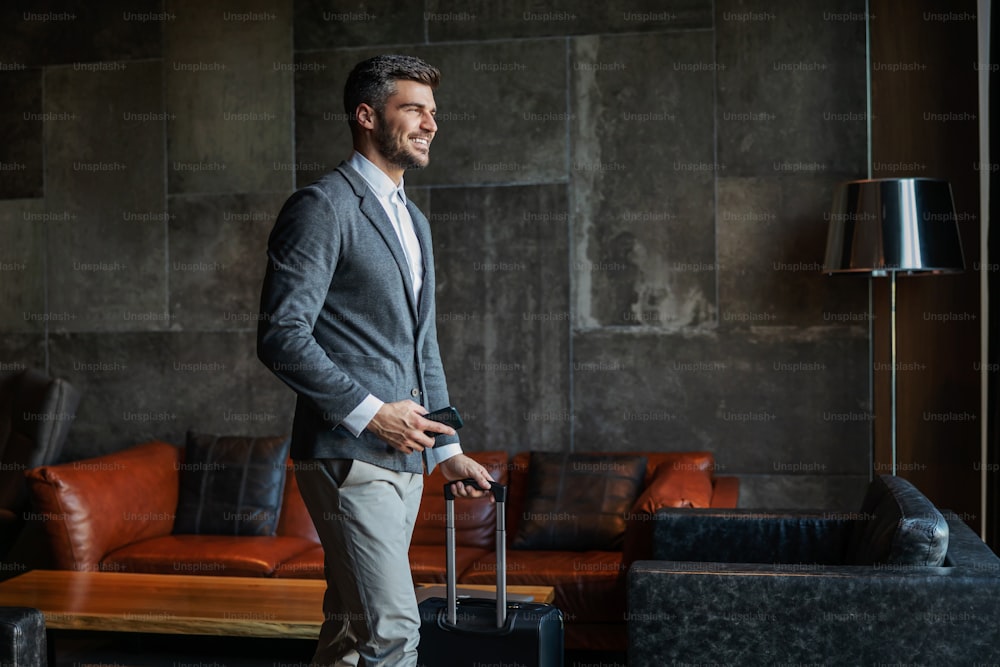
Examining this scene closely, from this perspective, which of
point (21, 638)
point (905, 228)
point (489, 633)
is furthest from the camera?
point (905, 228)

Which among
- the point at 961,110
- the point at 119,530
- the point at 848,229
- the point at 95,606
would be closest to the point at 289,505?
the point at 119,530

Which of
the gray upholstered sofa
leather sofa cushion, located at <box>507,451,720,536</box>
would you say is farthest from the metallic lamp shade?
the gray upholstered sofa

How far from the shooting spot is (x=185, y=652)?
4.17 meters

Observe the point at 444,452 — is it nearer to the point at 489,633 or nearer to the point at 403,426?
the point at 403,426

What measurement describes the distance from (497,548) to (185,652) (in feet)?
7.20

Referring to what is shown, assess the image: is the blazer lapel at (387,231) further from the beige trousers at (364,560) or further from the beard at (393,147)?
the beige trousers at (364,560)

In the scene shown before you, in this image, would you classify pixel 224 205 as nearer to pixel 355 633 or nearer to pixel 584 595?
pixel 584 595

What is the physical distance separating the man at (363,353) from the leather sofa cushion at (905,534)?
117 cm

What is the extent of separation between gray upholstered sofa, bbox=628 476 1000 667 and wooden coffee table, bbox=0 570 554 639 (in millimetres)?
780

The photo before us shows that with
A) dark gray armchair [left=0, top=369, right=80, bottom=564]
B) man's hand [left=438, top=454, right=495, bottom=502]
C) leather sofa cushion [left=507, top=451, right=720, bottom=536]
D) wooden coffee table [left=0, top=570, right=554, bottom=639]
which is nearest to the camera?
man's hand [left=438, top=454, right=495, bottom=502]

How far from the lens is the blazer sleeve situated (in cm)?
195

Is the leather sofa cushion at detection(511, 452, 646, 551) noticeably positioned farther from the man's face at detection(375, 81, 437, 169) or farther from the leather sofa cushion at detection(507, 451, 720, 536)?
the man's face at detection(375, 81, 437, 169)

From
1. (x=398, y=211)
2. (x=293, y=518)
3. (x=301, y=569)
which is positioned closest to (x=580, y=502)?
(x=301, y=569)

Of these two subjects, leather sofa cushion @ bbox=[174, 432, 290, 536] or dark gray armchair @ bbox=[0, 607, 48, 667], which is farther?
leather sofa cushion @ bbox=[174, 432, 290, 536]
